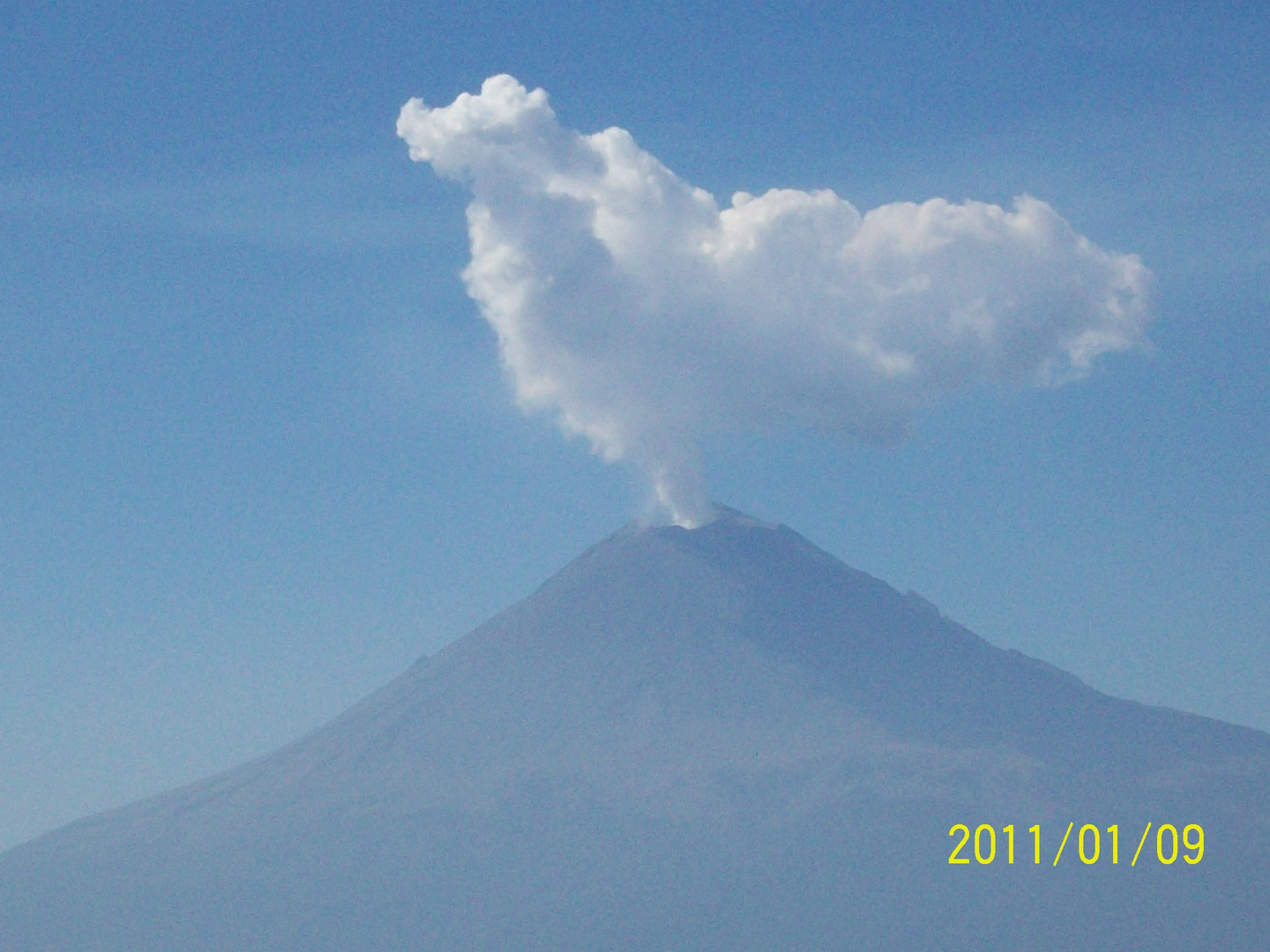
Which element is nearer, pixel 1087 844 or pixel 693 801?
pixel 1087 844

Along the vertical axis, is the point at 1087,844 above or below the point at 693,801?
below

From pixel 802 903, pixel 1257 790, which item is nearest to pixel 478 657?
pixel 802 903

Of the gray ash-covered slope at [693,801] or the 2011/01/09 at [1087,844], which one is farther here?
the 2011/01/09 at [1087,844]

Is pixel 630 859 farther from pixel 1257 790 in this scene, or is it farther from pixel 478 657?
pixel 1257 790

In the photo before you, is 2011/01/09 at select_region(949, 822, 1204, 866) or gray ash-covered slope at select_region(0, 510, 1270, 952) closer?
gray ash-covered slope at select_region(0, 510, 1270, 952)
